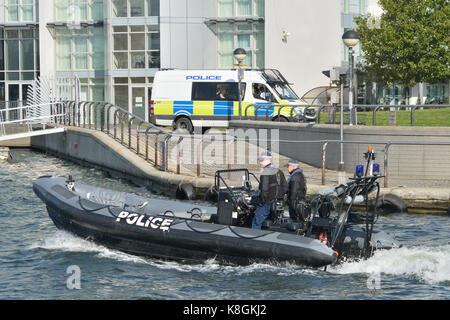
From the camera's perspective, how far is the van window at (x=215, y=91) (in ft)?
97.0

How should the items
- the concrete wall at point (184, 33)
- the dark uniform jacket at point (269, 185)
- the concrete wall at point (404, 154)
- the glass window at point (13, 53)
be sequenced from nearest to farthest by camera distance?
the dark uniform jacket at point (269, 185) → the concrete wall at point (404, 154) → the concrete wall at point (184, 33) → the glass window at point (13, 53)

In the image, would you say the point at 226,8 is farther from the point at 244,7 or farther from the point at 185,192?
the point at 185,192

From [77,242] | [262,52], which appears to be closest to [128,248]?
[77,242]

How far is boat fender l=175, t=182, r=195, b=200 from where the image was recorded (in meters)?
19.8

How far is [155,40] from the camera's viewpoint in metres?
39.3

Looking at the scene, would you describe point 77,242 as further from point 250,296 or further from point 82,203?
point 250,296

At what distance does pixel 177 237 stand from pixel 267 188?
1.75 meters

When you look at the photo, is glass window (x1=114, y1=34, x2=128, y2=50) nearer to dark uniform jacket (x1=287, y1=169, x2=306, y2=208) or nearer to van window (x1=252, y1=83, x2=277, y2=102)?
van window (x1=252, y1=83, x2=277, y2=102)

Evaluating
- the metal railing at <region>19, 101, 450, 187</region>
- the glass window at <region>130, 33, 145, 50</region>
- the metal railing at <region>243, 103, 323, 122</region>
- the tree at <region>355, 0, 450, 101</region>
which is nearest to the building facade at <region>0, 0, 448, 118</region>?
the glass window at <region>130, 33, 145, 50</region>

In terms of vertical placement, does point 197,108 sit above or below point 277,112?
above

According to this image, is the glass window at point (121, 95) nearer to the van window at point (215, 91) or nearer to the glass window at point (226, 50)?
the glass window at point (226, 50)

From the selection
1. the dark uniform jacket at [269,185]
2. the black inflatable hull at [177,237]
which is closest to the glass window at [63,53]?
the black inflatable hull at [177,237]

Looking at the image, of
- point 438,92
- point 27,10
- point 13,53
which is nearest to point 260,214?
point 13,53

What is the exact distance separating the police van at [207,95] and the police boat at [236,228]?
14.6 meters
